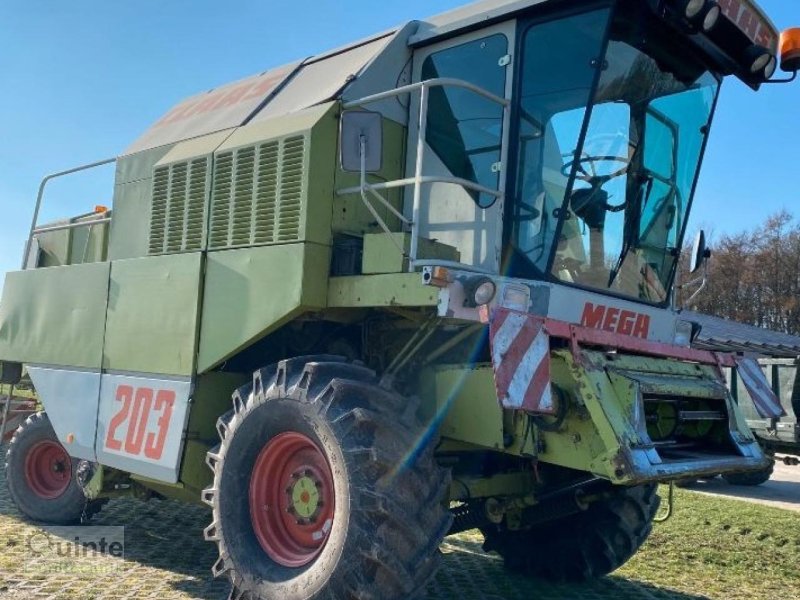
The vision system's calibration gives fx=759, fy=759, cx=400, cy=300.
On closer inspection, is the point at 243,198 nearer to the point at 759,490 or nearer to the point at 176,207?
the point at 176,207

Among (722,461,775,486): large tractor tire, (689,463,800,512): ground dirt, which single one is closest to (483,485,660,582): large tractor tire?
(689,463,800,512): ground dirt

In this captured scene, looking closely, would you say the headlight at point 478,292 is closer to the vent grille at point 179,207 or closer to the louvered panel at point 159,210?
the vent grille at point 179,207

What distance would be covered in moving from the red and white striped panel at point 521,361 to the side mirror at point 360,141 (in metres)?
1.06

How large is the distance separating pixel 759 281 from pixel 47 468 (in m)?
37.9

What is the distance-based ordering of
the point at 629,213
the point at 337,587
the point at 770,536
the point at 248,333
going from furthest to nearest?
the point at 770,536 < the point at 629,213 < the point at 248,333 < the point at 337,587

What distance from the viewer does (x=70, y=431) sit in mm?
5645

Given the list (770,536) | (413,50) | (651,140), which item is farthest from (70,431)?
(770,536)

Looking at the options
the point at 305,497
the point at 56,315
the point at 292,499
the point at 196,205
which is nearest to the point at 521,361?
the point at 305,497

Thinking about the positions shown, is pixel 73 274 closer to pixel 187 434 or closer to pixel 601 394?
pixel 187 434

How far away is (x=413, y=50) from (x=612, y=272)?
1927 millimetres

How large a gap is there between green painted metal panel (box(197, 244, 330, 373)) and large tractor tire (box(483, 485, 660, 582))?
229 centimetres

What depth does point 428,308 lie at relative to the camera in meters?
3.91

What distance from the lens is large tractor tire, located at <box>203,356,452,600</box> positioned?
3414 mm

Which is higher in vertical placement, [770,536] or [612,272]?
[612,272]
